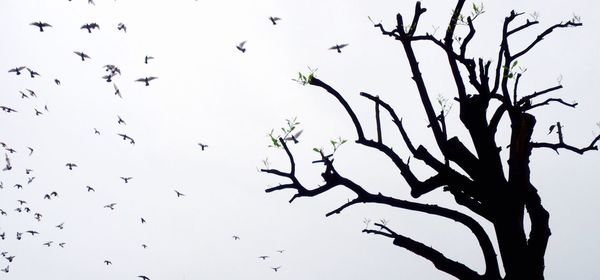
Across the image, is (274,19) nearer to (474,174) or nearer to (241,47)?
(241,47)

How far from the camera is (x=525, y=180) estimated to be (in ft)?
15.5

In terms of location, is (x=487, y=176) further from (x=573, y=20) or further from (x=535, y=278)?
(x=573, y=20)

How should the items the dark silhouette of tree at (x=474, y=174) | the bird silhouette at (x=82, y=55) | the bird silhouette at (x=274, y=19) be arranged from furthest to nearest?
the bird silhouette at (x=82, y=55) < the bird silhouette at (x=274, y=19) < the dark silhouette of tree at (x=474, y=174)

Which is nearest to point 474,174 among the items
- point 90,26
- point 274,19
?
point 274,19

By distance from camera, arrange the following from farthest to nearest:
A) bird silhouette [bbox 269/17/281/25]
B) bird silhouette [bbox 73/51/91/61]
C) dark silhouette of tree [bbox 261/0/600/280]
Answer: bird silhouette [bbox 73/51/91/61] < bird silhouette [bbox 269/17/281/25] < dark silhouette of tree [bbox 261/0/600/280]

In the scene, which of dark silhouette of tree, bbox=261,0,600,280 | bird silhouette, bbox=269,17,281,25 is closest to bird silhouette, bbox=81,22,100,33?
bird silhouette, bbox=269,17,281,25

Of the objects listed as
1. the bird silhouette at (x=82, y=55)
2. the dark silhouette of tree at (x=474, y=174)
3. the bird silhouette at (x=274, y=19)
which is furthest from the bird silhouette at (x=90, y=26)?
the dark silhouette of tree at (x=474, y=174)

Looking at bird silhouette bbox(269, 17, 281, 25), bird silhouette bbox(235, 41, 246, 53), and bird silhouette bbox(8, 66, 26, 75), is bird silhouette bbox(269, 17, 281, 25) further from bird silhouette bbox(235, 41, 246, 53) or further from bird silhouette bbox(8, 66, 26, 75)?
bird silhouette bbox(8, 66, 26, 75)

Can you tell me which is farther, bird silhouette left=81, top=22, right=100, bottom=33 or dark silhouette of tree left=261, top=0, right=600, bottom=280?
bird silhouette left=81, top=22, right=100, bottom=33

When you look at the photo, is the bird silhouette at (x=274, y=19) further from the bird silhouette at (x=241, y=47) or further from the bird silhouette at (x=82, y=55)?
the bird silhouette at (x=82, y=55)

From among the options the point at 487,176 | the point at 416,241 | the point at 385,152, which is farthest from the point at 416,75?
the point at 416,241

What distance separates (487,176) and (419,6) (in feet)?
8.85

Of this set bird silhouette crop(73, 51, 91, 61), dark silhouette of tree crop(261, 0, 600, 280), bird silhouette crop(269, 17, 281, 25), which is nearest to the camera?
dark silhouette of tree crop(261, 0, 600, 280)

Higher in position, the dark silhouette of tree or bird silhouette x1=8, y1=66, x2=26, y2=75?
bird silhouette x1=8, y1=66, x2=26, y2=75
